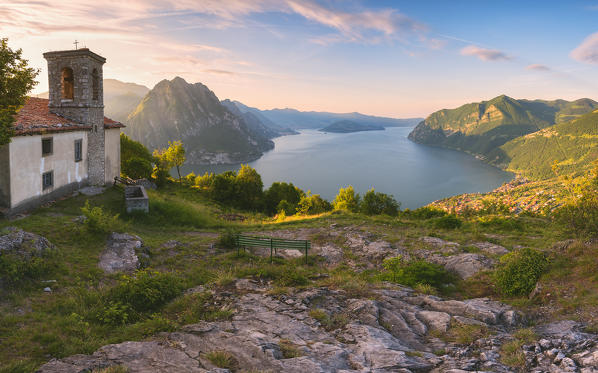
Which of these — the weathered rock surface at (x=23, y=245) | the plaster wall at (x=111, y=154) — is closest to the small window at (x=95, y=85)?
the plaster wall at (x=111, y=154)

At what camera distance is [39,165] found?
73.6ft

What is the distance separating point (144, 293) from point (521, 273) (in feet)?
47.0

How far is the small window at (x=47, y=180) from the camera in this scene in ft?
75.8

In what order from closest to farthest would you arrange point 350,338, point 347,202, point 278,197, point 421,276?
point 350,338 < point 421,276 < point 347,202 < point 278,197

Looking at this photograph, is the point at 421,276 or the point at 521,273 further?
the point at 421,276

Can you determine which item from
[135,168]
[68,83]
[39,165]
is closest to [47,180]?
[39,165]

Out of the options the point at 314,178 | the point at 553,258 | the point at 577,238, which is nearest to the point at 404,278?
the point at 553,258

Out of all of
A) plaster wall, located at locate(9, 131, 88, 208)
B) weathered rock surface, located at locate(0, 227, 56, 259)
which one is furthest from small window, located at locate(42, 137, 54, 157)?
weathered rock surface, located at locate(0, 227, 56, 259)

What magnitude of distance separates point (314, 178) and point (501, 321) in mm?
173894

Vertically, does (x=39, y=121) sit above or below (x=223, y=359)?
above

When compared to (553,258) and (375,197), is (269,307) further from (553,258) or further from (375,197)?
(375,197)

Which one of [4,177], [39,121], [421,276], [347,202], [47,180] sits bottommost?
[347,202]

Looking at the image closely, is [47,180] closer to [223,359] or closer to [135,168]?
[135,168]

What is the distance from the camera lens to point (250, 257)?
1683 cm
